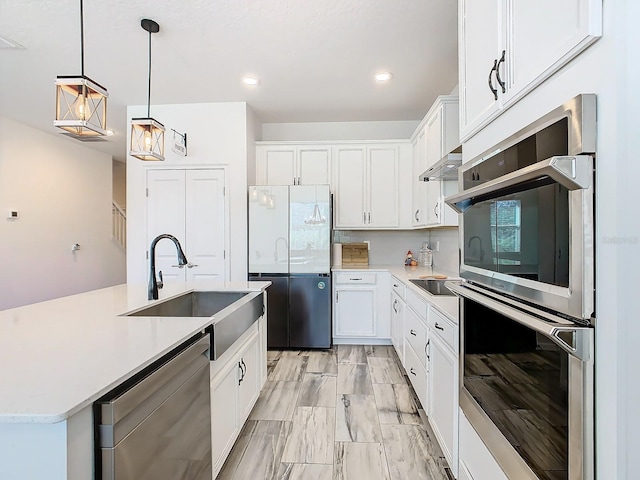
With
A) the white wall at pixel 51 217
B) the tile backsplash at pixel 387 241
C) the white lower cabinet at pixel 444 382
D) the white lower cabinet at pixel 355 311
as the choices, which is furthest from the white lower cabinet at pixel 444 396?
the white wall at pixel 51 217

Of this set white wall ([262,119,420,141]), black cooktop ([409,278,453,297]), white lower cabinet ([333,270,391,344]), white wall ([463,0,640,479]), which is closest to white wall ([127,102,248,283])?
white wall ([262,119,420,141])

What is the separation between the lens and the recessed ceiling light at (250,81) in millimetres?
3121

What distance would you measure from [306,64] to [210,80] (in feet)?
3.15

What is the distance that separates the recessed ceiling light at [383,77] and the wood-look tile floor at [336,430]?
269 cm

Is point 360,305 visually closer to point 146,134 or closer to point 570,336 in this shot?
point 146,134

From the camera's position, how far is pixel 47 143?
462 centimetres

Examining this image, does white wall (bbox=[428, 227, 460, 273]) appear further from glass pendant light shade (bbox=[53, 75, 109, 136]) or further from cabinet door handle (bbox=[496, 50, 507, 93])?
glass pendant light shade (bbox=[53, 75, 109, 136])

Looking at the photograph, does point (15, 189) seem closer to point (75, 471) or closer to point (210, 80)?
point (210, 80)

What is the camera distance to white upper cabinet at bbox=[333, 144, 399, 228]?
4.00 m

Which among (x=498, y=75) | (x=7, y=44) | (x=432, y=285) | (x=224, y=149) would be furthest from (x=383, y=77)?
(x=7, y=44)

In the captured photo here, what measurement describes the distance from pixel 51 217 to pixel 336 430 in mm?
4858

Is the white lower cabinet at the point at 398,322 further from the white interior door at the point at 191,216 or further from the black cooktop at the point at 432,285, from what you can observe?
the white interior door at the point at 191,216

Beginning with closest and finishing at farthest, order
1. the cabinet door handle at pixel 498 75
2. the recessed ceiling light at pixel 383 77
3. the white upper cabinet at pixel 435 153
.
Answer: the cabinet door handle at pixel 498 75, the white upper cabinet at pixel 435 153, the recessed ceiling light at pixel 383 77

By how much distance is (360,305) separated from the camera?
12.4ft
